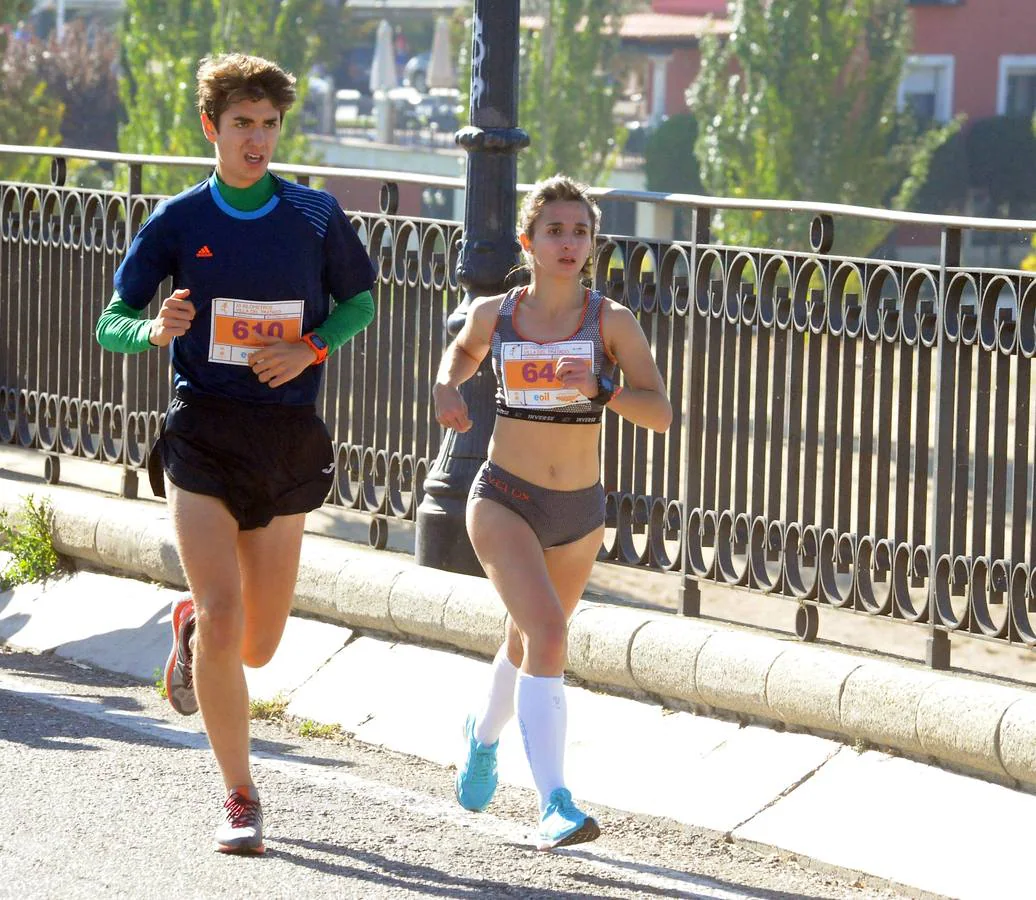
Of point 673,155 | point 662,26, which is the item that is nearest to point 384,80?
point 662,26

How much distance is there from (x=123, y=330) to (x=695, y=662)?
1977 mm

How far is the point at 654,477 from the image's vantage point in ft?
23.0

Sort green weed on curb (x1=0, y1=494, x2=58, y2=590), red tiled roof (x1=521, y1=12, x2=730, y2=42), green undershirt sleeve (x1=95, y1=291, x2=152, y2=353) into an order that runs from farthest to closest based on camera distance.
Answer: red tiled roof (x1=521, y1=12, x2=730, y2=42) → green weed on curb (x1=0, y1=494, x2=58, y2=590) → green undershirt sleeve (x1=95, y1=291, x2=152, y2=353)

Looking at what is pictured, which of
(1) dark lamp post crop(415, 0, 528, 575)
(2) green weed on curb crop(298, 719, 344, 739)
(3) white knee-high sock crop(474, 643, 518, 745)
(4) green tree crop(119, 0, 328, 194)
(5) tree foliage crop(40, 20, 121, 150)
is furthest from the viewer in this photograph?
(5) tree foliage crop(40, 20, 121, 150)

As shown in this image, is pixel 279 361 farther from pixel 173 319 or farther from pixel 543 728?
pixel 543 728

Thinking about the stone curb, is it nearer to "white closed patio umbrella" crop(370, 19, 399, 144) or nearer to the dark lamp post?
the dark lamp post

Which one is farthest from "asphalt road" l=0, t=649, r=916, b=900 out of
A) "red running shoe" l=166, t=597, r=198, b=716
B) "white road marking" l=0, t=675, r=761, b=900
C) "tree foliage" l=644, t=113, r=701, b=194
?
"tree foliage" l=644, t=113, r=701, b=194

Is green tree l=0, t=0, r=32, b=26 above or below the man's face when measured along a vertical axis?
above

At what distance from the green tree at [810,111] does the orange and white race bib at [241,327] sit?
108 ft

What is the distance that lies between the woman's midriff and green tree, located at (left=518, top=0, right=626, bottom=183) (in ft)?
147

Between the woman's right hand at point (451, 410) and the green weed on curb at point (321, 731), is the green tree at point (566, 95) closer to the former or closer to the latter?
the green weed on curb at point (321, 731)

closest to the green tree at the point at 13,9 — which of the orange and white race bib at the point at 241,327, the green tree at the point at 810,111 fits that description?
the green tree at the point at 810,111

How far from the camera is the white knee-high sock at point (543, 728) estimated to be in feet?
16.9

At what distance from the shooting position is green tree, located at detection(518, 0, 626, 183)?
50188 mm
